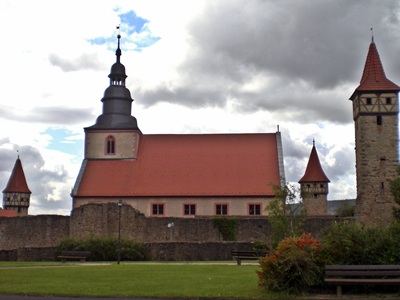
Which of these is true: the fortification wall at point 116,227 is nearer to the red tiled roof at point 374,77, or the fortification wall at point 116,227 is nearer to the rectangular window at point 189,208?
the rectangular window at point 189,208

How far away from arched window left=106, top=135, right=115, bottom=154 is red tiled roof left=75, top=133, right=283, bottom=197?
3.24 ft

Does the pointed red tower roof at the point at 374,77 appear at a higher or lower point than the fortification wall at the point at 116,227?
higher

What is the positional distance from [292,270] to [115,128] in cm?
4343

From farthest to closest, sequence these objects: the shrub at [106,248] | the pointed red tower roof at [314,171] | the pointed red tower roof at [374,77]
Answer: the pointed red tower roof at [314,171], the pointed red tower roof at [374,77], the shrub at [106,248]

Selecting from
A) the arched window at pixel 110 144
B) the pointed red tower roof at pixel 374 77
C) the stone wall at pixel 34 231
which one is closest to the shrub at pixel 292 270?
the stone wall at pixel 34 231

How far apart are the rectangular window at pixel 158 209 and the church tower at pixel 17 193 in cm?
2999

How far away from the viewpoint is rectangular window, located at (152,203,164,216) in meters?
54.7

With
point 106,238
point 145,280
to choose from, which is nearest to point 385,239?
point 145,280

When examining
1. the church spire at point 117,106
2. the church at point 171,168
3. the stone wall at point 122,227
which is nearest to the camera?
the stone wall at point 122,227

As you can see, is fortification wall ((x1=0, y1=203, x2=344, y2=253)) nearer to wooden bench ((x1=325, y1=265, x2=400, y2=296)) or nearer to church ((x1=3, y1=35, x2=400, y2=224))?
church ((x1=3, y1=35, x2=400, y2=224))

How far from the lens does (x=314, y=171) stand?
6450 centimetres

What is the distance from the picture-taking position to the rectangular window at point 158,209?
54.7 m

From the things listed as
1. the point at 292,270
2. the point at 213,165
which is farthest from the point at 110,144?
the point at 292,270

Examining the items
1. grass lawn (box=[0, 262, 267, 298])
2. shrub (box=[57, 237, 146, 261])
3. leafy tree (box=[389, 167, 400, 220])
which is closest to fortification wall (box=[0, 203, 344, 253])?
leafy tree (box=[389, 167, 400, 220])
